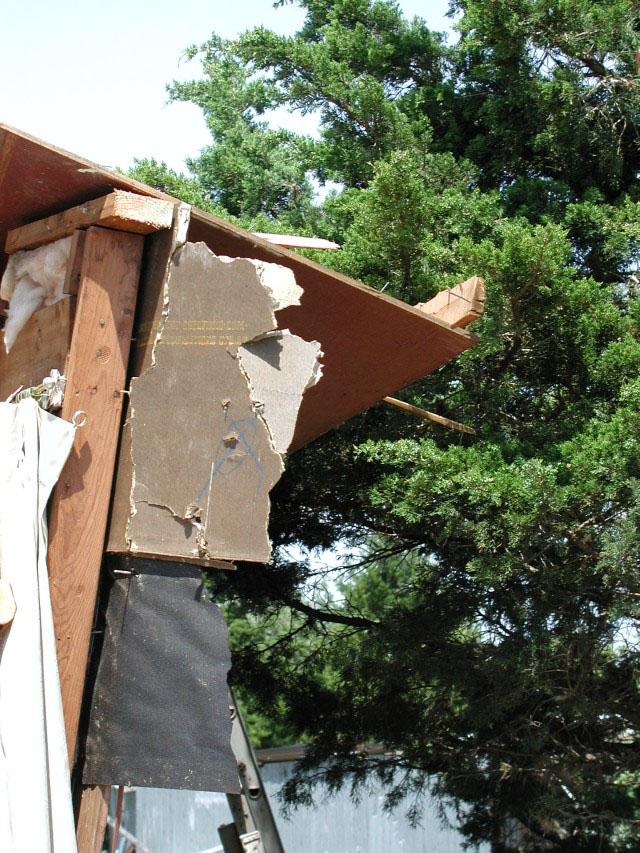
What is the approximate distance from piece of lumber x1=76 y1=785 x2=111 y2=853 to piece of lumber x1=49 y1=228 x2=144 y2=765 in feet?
0.39

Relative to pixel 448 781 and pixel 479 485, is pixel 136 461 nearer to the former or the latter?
pixel 479 485

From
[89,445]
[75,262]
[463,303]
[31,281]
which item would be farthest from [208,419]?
[463,303]

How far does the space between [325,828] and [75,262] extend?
1478 cm

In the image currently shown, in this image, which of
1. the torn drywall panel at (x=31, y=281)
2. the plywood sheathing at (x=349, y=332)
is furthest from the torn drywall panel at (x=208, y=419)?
the torn drywall panel at (x=31, y=281)

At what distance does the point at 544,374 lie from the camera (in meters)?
6.16

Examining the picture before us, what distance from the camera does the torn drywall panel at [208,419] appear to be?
3.00m

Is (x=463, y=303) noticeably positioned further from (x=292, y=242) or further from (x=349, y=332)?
(x=292, y=242)

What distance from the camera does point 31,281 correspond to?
3.41 meters

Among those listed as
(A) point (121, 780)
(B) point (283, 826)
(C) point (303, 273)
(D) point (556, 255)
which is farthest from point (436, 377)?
(B) point (283, 826)

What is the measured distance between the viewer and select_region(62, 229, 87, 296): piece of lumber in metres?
3.16

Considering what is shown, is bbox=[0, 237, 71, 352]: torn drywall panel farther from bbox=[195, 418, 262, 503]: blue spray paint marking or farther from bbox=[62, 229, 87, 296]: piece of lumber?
bbox=[195, 418, 262, 503]: blue spray paint marking

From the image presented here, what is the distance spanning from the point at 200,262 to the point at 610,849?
7.11 meters

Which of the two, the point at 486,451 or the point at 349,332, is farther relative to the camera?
the point at 486,451

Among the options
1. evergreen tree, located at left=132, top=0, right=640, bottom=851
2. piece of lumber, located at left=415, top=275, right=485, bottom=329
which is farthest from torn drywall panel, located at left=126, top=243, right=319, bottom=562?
evergreen tree, located at left=132, top=0, right=640, bottom=851
